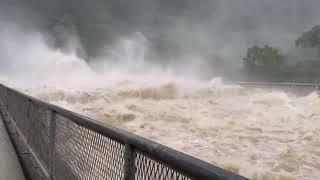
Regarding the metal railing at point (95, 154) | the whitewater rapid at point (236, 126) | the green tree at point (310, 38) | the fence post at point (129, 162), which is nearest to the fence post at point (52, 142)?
the metal railing at point (95, 154)

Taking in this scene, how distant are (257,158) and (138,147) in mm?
13096

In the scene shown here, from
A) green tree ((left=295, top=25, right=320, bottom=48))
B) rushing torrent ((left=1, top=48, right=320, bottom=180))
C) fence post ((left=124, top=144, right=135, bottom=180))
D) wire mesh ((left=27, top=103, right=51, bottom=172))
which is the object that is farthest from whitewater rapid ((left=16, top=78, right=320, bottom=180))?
green tree ((left=295, top=25, right=320, bottom=48))

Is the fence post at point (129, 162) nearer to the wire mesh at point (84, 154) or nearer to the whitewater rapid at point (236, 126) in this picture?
the wire mesh at point (84, 154)

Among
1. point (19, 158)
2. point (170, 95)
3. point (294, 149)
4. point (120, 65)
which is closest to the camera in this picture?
point (19, 158)

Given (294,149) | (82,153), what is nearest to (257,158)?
(294,149)

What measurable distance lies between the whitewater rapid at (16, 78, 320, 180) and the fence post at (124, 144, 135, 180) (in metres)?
10.2

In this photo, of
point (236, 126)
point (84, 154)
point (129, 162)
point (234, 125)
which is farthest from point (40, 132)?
point (234, 125)

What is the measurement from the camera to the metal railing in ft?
6.07

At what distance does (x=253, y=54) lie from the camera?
86.6m

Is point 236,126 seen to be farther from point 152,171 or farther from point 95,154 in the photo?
point 152,171

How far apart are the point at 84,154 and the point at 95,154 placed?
321 mm

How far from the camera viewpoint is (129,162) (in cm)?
243

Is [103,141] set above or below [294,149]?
above

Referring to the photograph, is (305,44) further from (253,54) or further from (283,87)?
(283,87)
